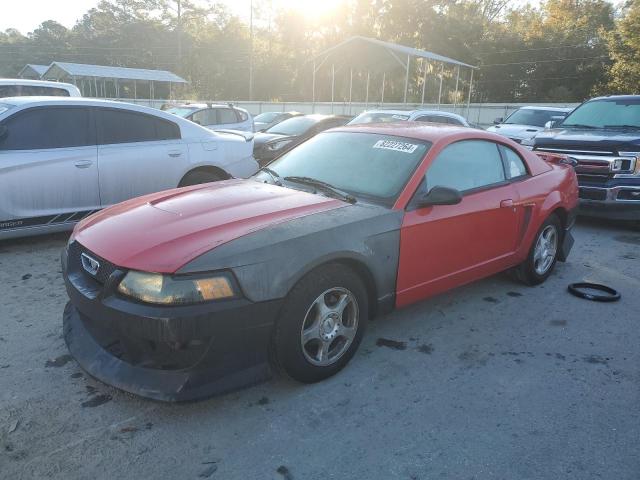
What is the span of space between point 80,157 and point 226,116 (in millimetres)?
8355

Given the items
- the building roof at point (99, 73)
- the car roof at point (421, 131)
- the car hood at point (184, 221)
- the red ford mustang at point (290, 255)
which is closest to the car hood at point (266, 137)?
the car roof at point (421, 131)

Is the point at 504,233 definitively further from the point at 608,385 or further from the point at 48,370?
the point at 48,370

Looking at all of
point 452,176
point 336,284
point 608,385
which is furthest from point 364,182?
point 608,385

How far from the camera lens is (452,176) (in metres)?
3.97

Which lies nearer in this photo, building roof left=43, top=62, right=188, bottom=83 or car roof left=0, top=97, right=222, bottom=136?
car roof left=0, top=97, right=222, bottom=136

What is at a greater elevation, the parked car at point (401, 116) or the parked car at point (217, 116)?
the parked car at point (401, 116)

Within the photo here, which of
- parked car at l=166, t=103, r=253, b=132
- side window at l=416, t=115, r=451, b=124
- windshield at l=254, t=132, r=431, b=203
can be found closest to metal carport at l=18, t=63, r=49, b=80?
parked car at l=166, t=103, r=253, b=132

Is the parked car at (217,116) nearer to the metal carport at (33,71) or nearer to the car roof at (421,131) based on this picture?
the car roof at (421,131)

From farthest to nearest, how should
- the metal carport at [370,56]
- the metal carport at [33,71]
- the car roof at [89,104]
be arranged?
the metal carport at [33,71] < the metal carport at [370,56] < the car roof at [89,104]

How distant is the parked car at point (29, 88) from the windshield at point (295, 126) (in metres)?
4.30

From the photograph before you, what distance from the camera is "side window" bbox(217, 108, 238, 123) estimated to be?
44.0 ft

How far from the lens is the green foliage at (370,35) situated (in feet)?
116

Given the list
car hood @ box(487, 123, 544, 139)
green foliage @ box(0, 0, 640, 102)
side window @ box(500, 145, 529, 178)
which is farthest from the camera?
green foliage @ box(0, 0, 640, 102)

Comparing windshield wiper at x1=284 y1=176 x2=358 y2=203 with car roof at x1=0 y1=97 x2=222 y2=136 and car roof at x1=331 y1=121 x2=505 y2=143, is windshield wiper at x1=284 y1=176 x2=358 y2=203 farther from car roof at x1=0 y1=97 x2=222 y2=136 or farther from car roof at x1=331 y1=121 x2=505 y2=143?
car roof at x1=0 y1=97 x2=222 y2=136
